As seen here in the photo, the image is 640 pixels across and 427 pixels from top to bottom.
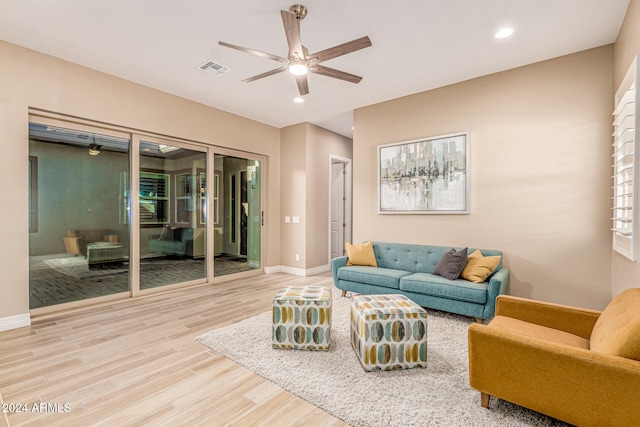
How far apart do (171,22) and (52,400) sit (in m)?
3.21

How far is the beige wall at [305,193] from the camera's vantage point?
6.05 m

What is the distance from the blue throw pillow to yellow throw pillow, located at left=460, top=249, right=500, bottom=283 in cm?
7

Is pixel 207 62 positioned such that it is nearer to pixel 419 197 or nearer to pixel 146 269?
pixel 146 269

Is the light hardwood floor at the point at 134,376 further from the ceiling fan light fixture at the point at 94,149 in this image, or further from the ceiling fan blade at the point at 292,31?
the ceiling fan blade at the point at 292,31

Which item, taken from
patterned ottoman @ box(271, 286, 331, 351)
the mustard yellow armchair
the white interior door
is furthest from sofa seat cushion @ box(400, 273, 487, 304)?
the white interior door

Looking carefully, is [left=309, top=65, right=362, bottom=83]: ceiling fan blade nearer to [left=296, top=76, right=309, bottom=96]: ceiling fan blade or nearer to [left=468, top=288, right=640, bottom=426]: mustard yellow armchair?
[left=296, top=76, right=309, bottom=96]: ceiling fan blade

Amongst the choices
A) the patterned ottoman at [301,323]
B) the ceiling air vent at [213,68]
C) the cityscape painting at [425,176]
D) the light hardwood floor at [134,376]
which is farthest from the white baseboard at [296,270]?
the ceiling air vent at [213,68]

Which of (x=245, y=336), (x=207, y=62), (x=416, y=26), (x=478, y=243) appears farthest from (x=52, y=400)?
(x=478, y=243)

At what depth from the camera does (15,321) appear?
3.23 meters

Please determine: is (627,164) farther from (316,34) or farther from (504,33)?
(316,34)

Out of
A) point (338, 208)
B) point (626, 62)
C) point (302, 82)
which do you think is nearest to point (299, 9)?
point (302, 82)

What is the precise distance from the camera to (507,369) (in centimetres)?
175

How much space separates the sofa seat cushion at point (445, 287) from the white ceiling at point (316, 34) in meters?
2.60

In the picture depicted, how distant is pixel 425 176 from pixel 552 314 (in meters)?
2.55
